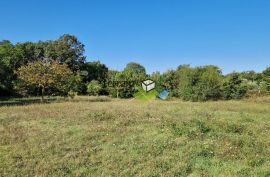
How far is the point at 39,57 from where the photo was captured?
52.9 metres

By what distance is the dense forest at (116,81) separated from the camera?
3250 centimetres

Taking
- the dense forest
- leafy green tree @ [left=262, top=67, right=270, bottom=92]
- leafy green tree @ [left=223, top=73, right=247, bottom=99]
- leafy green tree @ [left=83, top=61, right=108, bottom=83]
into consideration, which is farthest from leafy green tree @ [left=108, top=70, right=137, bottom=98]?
leafy green tree @ [left=262, top=67, right=270, bottom=92]

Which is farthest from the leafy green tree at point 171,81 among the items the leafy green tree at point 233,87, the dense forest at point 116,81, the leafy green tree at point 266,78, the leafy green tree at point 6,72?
the leafy green tree at point 6,72

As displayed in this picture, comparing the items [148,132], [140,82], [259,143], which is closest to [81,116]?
[148,132]

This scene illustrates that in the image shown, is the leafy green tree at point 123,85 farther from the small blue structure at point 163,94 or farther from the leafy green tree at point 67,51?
the leafy green tree at point 67,51

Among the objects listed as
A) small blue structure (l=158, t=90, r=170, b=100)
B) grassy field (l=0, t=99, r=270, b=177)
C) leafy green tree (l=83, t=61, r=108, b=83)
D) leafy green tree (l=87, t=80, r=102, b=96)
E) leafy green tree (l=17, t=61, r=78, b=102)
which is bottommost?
grassy field (l=0, t=99, r=270, b=177)

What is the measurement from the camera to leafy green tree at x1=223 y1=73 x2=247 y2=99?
1432 inches

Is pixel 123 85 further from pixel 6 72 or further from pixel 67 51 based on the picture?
pixel 67 51

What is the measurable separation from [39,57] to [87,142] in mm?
44635

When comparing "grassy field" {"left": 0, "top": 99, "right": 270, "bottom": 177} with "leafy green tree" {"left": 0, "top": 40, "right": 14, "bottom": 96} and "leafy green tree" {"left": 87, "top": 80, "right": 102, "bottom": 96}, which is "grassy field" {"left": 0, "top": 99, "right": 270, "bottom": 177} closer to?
"leafy green tree" {"left": 0, "top": 40, "right": 14, "bottom": 96}

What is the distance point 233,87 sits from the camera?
36.7m

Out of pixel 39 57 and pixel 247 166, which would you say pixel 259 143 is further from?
pixel 39 57

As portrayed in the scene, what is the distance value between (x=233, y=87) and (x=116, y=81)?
41.9 feet

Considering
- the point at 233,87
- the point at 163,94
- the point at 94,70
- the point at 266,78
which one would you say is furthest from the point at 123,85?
the point at 266,78
